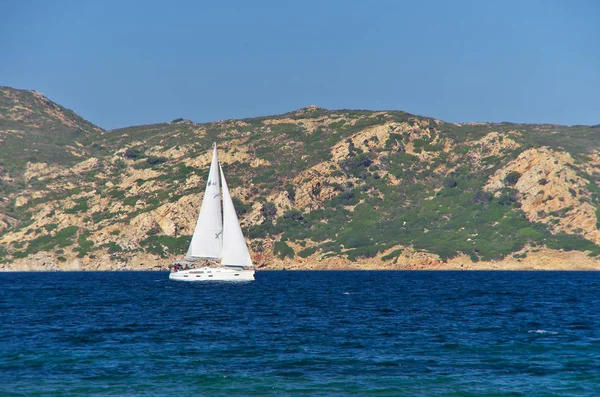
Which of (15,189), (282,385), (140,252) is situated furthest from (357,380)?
(15,189)

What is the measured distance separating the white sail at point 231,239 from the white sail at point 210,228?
0.73 metres

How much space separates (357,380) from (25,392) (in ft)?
45.6

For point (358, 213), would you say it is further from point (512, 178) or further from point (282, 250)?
point (512, 178)

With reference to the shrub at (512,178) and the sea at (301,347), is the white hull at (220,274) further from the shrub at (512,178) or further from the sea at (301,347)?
the shrub at (512,178)

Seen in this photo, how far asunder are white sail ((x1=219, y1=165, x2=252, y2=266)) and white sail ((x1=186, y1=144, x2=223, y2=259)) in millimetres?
731

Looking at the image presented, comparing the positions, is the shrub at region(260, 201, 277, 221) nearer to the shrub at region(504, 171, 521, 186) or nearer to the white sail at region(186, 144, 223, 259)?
the shrub at region(504, 171, 521, 186)

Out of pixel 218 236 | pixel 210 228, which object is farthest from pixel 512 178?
pixel 210 228

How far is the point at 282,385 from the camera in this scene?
103ft

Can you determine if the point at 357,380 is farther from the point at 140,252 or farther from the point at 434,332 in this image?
the point at 140,252

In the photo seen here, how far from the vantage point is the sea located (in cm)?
3162

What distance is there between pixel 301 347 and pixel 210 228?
56196 millimetres

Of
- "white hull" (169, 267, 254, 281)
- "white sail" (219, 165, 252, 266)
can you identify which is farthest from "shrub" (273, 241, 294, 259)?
"white sail" (219, 165, 252, 266)

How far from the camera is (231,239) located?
315 ft

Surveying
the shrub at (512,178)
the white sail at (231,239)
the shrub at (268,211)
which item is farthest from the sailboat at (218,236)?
the shrub at (512,178)
